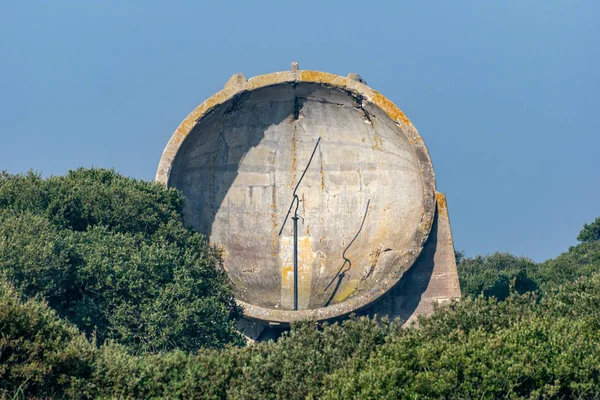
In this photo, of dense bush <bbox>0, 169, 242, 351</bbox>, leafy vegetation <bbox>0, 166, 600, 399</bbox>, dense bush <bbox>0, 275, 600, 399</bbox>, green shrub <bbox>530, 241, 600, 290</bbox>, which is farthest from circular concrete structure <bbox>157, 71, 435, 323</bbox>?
green shrub <bbox>530, 241, 600, 290</bbox>

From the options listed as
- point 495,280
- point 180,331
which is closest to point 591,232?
point 495,280

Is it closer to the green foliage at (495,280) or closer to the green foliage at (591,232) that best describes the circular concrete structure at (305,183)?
the green foliage at (495,280)

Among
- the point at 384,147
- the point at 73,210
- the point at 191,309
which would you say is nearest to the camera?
the point at 191,309

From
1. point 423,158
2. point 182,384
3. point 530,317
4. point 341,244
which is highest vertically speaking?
point 423,158

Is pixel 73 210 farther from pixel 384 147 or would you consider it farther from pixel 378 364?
pixel 378 364

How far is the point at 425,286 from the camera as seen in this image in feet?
120

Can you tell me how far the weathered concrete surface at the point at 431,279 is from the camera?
1436 inches

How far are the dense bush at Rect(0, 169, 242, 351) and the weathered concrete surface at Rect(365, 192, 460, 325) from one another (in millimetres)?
5505

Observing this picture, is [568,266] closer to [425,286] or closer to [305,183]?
[425,286]

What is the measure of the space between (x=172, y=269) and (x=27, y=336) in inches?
328

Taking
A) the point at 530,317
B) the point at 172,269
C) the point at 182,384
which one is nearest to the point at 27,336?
the point at 182,384

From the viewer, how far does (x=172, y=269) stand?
107ft

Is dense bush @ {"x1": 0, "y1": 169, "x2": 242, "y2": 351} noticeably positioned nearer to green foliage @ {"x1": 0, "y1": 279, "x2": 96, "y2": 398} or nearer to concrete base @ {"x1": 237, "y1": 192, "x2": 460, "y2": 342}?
concrete base @ {"x1": 237, "y1": 192, "x2": 460, "y2": 342}

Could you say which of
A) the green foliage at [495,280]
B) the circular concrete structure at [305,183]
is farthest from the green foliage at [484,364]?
the green foliage at [495,280]
